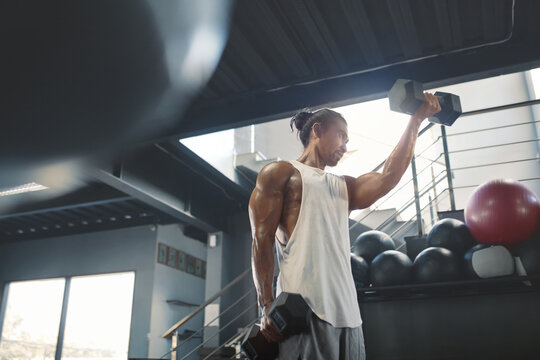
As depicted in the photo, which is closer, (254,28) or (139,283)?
(254,28)

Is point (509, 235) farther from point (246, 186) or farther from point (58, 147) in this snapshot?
point (246, 186)

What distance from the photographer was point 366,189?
1.51 meters

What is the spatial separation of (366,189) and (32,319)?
7.76 m

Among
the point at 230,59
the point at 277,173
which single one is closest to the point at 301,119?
the point at 277,173

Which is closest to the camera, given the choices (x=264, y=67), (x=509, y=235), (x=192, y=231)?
(x=509, y=235)

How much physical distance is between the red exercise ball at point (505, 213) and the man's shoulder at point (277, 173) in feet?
6.32

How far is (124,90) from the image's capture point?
366 cm

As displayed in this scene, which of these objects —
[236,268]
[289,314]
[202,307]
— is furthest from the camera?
[236,268]

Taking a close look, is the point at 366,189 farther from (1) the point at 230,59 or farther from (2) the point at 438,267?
(1) the point at 230,59

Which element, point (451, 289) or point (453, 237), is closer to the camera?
point (451, 289)

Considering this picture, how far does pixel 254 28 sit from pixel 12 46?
1608 millimetres

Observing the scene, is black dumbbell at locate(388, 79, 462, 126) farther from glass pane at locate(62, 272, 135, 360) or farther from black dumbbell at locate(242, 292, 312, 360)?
glass pane at locate(62, 272, 135, 360)

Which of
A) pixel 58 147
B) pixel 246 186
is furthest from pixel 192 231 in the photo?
pixel 58 147

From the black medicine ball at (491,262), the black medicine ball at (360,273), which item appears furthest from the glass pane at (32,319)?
the black medicine ball at (491,262)
